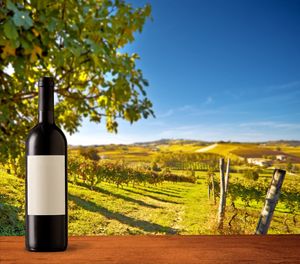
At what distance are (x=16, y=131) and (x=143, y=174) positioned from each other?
28.0 inches

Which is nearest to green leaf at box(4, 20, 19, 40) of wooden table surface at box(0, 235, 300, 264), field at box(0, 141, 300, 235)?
wooden table surface at box(0, 235, 300, 264)


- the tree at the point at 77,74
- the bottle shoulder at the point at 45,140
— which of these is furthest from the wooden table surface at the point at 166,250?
the tree at the point at 77,74

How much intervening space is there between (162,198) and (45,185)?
139 centimetres

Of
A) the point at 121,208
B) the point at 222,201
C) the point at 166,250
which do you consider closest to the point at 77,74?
the point at 121,208

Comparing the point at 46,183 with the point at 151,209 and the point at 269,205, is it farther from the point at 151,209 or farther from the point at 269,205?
the point at 269,205

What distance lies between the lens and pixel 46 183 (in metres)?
1.06

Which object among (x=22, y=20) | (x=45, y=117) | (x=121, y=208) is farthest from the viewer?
(x=121, y=208)

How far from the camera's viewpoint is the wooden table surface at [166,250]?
990 millimetres

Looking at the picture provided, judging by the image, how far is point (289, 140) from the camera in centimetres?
244

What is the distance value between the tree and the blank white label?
0.81 metres

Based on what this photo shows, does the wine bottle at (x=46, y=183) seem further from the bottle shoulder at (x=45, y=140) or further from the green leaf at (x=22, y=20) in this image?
the green leaf at (x=22, y=20)

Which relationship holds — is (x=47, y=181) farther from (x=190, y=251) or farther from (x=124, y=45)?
(x=124, y=45)

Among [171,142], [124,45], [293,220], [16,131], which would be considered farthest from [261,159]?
[16,131]

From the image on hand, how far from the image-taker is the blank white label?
1.05 metres
